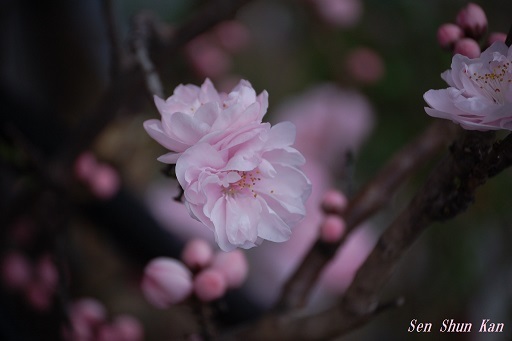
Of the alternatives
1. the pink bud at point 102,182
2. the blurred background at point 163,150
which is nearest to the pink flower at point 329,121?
the blurred background at point 163,150

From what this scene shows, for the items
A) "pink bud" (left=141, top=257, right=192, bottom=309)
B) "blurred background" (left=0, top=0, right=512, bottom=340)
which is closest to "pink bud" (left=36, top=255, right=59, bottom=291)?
"blurred background" (left=0, top=0, right=512, bottom=340)

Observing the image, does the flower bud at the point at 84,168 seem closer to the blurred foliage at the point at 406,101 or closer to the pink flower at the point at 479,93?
the blurred foliage at the point at 406,101

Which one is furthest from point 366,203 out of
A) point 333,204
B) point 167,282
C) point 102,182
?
point 102,182

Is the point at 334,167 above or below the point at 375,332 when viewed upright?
above

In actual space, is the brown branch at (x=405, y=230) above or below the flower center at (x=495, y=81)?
below

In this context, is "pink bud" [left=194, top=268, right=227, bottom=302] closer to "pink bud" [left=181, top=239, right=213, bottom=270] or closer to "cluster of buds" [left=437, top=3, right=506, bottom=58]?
"pink bud" [left=181, top=239, right=213, bottom=270]

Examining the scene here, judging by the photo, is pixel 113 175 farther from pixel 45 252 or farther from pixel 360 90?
pixel 360 90

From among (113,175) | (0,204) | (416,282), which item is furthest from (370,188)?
(0,204)
